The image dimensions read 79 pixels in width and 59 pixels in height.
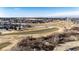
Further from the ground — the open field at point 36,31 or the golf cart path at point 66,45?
the open field at point 36,31

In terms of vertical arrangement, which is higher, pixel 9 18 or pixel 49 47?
pixel 9 18

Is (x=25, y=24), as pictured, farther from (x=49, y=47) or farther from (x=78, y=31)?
(x=78, y=31)

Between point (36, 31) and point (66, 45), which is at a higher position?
point (36, 31)

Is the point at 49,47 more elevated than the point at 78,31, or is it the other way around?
the point at 78,31

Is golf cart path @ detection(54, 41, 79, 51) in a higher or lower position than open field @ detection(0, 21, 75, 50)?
lower
